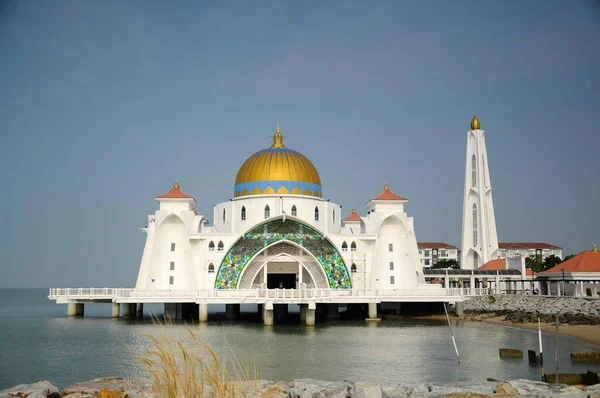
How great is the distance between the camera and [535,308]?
35562mm

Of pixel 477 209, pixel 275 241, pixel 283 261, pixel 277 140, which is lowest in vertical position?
pixel 283 261

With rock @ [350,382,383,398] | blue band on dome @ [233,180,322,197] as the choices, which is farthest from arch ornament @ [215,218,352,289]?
rock @ [350,382,383,398]

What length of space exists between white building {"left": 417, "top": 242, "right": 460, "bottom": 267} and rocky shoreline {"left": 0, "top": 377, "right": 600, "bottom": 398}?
83.7 m

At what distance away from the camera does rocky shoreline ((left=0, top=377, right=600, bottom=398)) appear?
40.4 ft

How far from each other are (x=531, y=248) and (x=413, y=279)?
195 feet

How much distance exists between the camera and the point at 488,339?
87.9ft

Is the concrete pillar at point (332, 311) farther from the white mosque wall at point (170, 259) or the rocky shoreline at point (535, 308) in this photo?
the white mosque wall at point (170, 259)

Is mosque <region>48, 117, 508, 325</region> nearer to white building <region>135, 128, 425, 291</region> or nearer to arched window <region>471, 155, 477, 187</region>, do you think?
white building <region>135, 128, 425, 291</region>

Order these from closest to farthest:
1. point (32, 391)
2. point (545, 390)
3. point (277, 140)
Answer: point (32, 391), point (545, 390), point (277, 140)

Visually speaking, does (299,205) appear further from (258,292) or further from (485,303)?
(485,303)

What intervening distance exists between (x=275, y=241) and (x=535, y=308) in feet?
51.5

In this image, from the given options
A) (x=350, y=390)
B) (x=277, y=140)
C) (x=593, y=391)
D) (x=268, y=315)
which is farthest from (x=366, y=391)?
(x=277, y=140)

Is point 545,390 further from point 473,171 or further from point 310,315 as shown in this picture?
point 473,171

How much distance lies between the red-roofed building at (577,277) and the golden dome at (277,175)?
16.3 meters
